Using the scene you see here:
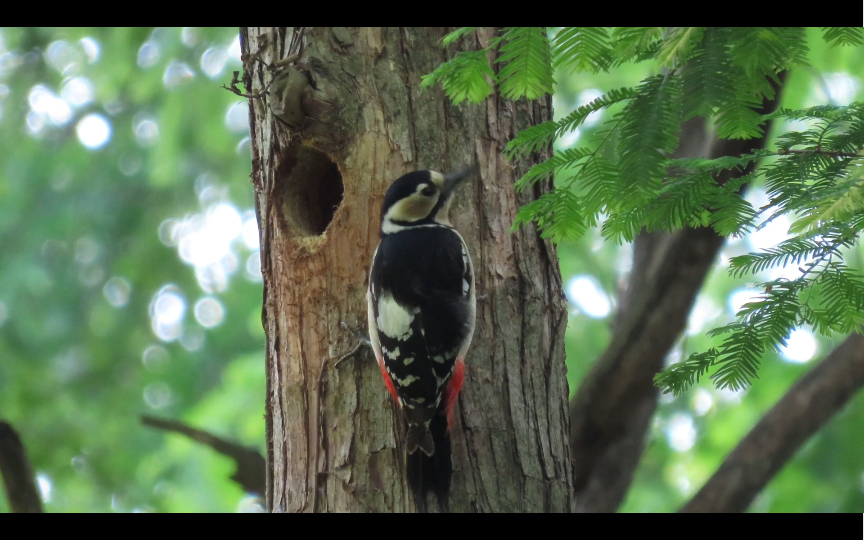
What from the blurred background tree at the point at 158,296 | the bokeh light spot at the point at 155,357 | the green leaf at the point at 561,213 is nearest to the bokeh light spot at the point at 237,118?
the blurred background tree at the point at 158,296

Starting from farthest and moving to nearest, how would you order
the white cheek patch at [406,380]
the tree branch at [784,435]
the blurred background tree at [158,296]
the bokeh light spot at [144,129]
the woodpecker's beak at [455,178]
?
the bokeh light spot at [144,129]
the blurred background tree at [158,296]
the tree branch at [784,435]
the woodpecker's beak at [455,178]
the white cheek patch at [406,380]

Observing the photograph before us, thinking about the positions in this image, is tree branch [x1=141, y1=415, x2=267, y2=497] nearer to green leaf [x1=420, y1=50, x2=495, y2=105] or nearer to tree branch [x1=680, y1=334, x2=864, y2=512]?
tree branch [x1=680, y1=334, x2=864, y2=512]

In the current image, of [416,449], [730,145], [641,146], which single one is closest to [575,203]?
[641,146]

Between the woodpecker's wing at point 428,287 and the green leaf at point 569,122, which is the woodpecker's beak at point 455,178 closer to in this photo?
the woodpecker's wing at point 428,287

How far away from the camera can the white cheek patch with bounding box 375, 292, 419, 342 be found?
10.1ft

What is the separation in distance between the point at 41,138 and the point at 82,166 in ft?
1.87

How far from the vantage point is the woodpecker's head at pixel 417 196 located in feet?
10.2

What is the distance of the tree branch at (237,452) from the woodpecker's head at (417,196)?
1.49 m

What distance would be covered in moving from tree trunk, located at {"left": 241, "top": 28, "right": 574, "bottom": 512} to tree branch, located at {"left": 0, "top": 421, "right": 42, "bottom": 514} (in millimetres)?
1107

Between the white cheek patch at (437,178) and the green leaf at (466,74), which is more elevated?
the white cheek patch at (437,178)

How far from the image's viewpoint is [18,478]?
3486mm

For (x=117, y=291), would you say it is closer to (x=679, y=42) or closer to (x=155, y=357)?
(x=155, y=357)

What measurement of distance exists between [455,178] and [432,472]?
1.14 meters
